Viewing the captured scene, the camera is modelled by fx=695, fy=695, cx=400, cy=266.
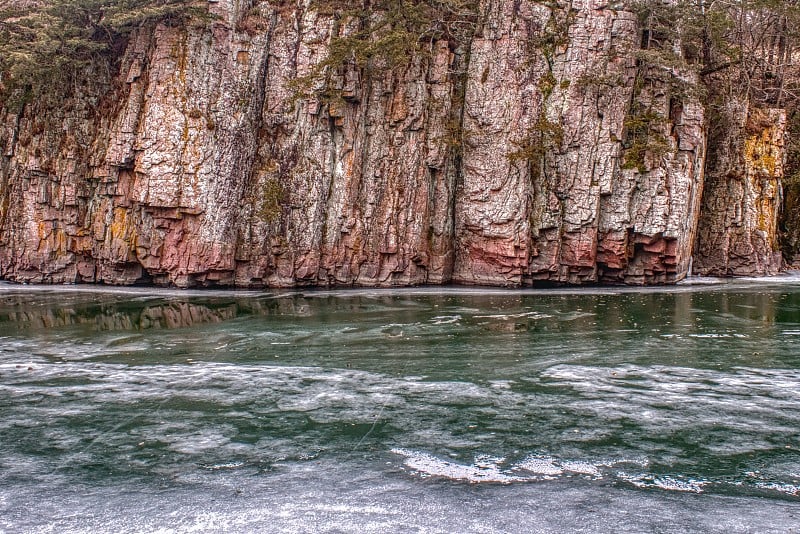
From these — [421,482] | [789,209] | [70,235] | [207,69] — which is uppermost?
[207,69]

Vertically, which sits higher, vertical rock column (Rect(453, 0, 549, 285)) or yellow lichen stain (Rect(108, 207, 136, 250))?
vertical rock column (Rect(453, 0, 549, 285))

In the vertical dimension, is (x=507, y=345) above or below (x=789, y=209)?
below

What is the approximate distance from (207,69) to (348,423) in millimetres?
22281

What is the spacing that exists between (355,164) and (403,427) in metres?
21.9

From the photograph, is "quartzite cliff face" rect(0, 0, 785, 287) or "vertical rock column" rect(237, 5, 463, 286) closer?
"quartzite cliff face" rect(0, 0, 785, 287)

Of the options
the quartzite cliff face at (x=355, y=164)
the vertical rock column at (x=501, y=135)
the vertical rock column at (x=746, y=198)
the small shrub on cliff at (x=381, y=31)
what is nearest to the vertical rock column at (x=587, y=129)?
the quartzite cliff face at (x=355, y=164)

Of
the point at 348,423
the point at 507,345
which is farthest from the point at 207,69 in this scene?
the point at 348,423

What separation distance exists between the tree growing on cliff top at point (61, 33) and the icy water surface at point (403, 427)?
14.3m

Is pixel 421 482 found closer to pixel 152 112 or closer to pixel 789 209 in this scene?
pixel 152 112

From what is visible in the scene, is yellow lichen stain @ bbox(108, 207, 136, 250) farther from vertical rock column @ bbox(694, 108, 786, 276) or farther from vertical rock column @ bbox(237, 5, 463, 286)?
vertical rock column @ bbox(694, 108, 786, 276)

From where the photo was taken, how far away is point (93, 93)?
31.9 metres

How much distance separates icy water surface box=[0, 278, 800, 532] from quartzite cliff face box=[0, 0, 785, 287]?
10.4m

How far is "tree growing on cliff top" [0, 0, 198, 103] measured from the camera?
28172mm

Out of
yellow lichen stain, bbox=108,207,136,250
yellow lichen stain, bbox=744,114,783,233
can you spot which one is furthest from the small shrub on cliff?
yellow lichen stain, bbox=744,114,783,233
